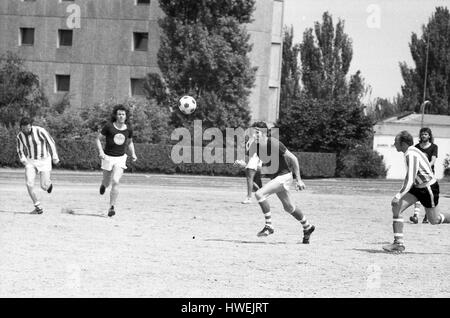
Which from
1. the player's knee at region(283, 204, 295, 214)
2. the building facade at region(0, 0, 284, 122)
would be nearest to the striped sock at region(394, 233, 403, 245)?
the player's knee at region(283, 204, 295, 214)

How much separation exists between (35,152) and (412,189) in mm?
7634

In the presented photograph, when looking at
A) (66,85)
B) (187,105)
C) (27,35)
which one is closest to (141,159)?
(187,105)

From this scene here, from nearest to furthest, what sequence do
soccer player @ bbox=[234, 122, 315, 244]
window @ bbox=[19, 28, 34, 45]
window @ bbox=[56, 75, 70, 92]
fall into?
soccer player @ bbox=[234, 122, 315, 244] → window @ bbox=[19, 28, 34, 45] → window @ bbox=[56, 75, 70, 92]

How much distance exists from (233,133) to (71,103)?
46.1 feet

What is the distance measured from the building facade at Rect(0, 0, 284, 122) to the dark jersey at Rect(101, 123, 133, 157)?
4389cm

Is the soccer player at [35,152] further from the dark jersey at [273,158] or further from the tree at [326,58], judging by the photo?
the tree at [326,58]

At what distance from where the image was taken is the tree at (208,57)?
174 ft

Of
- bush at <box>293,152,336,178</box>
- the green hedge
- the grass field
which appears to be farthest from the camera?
bush at <box>293,152,336,178</box>

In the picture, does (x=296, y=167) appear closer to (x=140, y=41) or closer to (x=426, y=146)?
(x=426, y=146)

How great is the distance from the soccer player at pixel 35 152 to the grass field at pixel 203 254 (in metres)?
0.65

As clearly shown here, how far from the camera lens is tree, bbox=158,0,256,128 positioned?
174ft

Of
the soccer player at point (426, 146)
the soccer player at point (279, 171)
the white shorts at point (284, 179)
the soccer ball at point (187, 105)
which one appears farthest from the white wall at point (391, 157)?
the white shorts at point (284, 179)

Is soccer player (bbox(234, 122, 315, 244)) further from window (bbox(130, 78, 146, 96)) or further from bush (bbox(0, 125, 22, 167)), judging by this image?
window (bbox(130, 78, 146, 96))

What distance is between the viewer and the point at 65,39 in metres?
63.3
